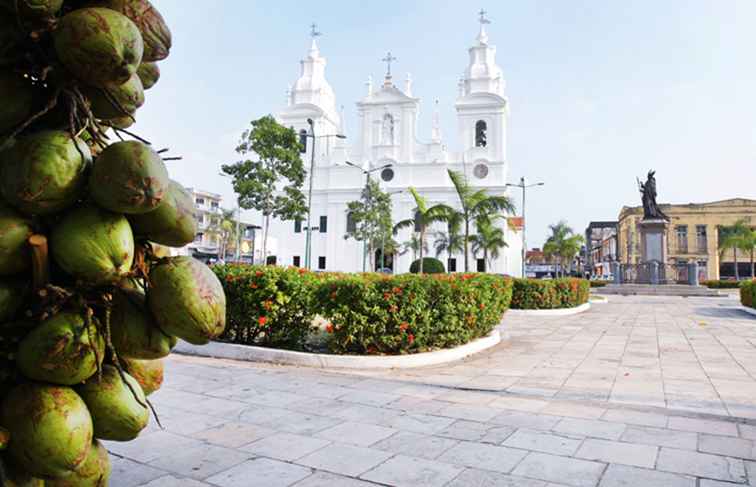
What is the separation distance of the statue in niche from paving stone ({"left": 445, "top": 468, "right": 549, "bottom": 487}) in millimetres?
53172

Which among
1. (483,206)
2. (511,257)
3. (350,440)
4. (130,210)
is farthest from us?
(511,257)

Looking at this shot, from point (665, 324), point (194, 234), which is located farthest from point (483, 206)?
point (194, 234)

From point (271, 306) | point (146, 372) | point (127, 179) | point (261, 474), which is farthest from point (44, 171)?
point (271, 306)

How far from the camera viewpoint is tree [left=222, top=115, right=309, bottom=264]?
A: 24297 mm

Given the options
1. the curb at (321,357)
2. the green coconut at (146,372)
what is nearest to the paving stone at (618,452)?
the green coconut at (146,372)

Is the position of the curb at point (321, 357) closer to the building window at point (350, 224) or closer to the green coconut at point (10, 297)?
the green coconut at point (10, 297)

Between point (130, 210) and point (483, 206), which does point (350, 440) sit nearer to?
point (130, 210)

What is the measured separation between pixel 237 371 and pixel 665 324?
12952mm

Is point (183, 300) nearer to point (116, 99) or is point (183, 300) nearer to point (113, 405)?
point (113, 405)

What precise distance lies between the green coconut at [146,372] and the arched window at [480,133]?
177ft

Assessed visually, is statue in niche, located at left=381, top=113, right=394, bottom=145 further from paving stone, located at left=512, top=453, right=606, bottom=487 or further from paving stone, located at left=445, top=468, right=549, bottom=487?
paving stone, located at left=445, top=468, right=549, bottom=487

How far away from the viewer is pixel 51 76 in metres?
1.04

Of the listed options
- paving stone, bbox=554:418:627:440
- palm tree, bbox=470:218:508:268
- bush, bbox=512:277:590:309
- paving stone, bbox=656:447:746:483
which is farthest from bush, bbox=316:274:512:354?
palm tree, bbox=470:218:508:268

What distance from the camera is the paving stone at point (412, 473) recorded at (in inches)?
126
